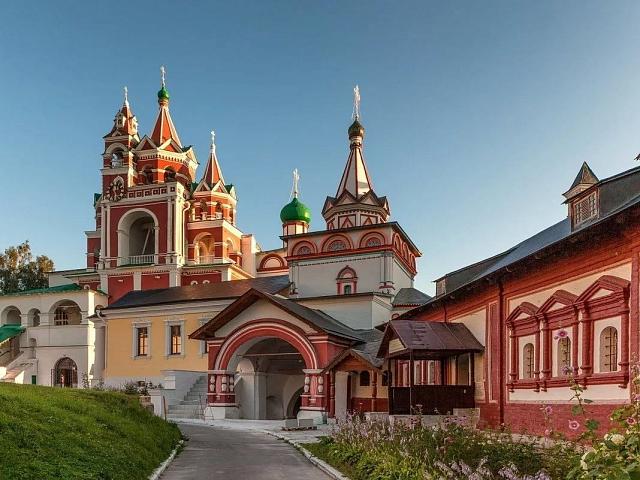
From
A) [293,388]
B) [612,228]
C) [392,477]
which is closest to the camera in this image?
[392,477]

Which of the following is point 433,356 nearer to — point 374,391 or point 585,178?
point 585,178

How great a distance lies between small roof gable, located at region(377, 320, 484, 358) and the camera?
1658 centimetres

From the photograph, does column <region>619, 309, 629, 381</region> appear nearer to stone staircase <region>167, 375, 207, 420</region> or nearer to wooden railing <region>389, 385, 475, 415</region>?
wooden railing <region>389, 385, 475, 415</region>

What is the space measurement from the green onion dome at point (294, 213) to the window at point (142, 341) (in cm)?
1207

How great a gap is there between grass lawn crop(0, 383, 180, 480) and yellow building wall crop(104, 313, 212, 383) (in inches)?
775

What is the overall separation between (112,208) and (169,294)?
12267 millimetres

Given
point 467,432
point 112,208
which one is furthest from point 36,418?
point 112,208

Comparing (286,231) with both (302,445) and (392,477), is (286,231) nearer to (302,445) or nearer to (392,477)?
(302,445)

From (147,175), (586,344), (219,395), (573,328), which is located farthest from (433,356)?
(147,175)

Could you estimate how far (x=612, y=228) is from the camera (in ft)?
34.9

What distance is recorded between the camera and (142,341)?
36.0m

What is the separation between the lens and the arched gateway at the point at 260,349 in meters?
25.8

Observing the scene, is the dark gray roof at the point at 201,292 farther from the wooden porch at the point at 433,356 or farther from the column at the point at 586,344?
the column at the point at 586,344

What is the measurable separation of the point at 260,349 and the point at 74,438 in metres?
20.3
